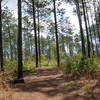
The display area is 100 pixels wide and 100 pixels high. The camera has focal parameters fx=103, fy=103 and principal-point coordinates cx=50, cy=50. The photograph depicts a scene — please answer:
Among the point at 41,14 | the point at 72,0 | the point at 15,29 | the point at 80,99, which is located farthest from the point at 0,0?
the point at 15,29

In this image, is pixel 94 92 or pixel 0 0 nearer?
pixel 94 92

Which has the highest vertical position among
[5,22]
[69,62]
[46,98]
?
[5,22]

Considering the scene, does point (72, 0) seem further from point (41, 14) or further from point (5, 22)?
point (5, 22)

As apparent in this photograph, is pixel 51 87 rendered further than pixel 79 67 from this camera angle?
No

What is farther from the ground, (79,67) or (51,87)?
(79,67)

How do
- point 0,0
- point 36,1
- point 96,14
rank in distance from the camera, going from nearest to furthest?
point 0,0
point 36,1
point 96,14

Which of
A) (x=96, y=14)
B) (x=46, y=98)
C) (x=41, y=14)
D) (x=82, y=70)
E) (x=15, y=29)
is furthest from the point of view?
(x=15, y=29)

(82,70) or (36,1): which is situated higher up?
(36,1)

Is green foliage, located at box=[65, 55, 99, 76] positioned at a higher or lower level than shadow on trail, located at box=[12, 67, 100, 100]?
higher

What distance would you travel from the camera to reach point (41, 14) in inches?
582

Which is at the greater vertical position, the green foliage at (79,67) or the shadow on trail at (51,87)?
the green foliage at (79,67)

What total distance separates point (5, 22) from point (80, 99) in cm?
2204

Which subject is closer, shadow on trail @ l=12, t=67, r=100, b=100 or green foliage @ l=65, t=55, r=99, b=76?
shadow on trail @ l=12, t=67, r=100, b=100

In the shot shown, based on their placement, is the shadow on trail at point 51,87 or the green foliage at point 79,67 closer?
the shadow on trail at point 51,87
